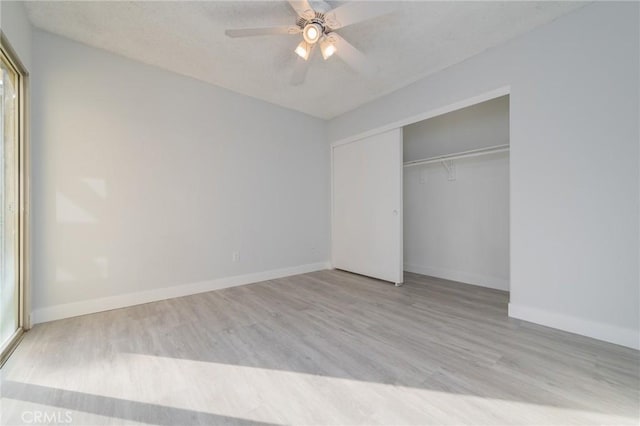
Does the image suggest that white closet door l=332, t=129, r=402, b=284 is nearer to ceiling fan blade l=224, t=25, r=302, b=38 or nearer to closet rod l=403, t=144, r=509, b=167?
closet rod l=403, t=144, r=509, b=167

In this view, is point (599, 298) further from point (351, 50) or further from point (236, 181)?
point (236, 181)

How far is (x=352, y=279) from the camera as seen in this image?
12.5 feet

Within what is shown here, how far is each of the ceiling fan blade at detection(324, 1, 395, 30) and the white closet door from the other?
179 cm

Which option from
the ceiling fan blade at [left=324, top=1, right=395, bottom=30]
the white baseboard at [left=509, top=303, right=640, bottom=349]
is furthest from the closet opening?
the ceiling fan blade at [left=324, top=1, right=395, bottom=30]

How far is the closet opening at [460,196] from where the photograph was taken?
3342 millimetres

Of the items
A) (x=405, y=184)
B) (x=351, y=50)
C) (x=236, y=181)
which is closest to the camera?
(x=351, y=50)

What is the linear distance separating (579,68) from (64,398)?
13.5 ft

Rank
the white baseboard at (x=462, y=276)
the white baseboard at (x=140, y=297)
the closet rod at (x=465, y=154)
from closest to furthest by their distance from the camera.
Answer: the white baseboard at (x=140, y=297) → the closet rod at (x=465, y=154) → the white baseboard at (x=462, y=276)

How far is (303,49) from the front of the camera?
7.09 feet

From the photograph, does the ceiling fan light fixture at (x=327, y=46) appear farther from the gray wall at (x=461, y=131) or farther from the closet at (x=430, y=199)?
the gray wall at (x=461, y=131)

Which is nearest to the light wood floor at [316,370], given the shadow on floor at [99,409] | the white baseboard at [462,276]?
the shadow on floor at [99,409]

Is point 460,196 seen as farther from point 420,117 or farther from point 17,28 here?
point 17,28

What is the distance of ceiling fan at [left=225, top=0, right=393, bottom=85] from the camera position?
5.82ft

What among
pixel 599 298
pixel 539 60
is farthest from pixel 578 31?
pixel 599 298
